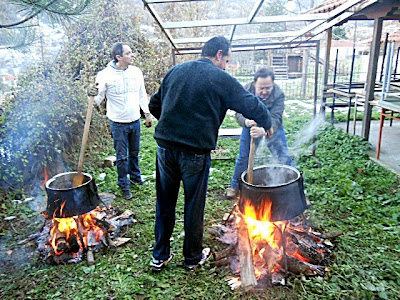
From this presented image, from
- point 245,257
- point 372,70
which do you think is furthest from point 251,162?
point 372,70

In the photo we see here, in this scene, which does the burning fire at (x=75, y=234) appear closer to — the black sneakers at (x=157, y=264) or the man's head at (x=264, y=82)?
the black sneakers at (x=157, y=264)

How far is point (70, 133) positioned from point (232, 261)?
12.7ft

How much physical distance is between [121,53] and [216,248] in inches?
111

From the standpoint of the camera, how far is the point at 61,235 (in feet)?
10.7

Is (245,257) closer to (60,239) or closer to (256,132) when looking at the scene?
(256,132)

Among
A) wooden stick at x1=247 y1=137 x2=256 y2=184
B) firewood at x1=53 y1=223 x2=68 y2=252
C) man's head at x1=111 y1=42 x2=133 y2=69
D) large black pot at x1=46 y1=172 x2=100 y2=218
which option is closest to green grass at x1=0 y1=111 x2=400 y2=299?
firewood at x1=53 y1=223 x2=68 y2=252

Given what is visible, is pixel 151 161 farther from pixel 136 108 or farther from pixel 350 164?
pixel 350 164

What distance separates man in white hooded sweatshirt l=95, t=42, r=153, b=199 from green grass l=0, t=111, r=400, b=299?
0.59 meters

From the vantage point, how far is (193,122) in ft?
8.37

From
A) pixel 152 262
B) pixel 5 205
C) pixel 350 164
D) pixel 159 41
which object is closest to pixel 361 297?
pixel 152 262

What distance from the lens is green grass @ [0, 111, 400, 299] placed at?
8.70 ft

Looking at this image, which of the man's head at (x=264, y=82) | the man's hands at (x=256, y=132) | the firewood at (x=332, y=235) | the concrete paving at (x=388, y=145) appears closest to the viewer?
the man's hands at (x=256, y=132)

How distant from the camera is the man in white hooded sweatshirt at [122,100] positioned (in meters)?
4.38

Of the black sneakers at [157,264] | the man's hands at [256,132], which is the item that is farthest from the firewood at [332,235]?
the black sneakers at [157,264]
